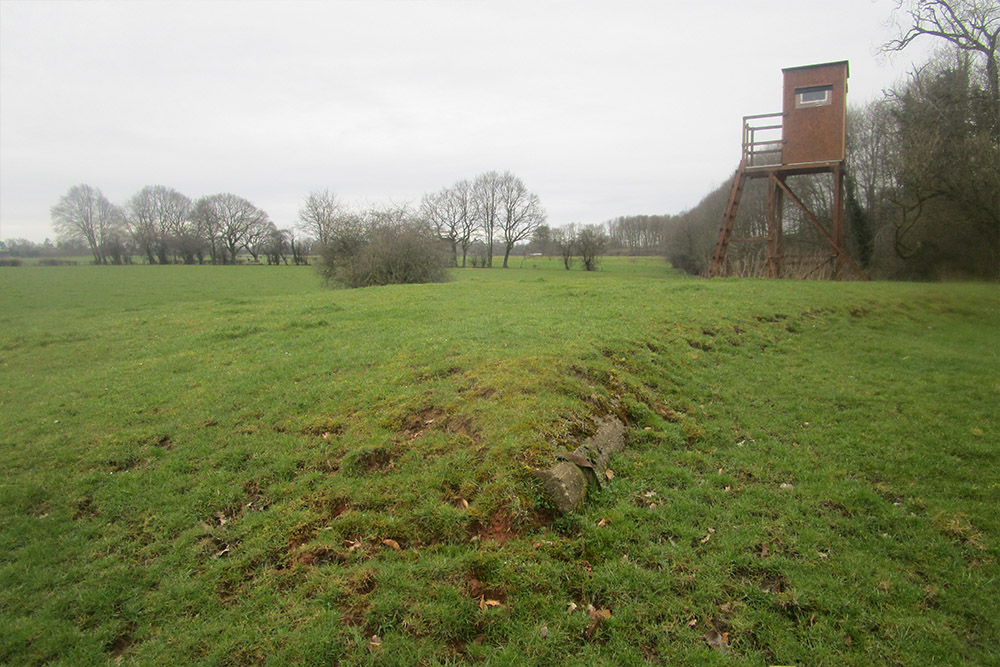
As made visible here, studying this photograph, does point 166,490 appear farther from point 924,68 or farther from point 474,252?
point 474,252

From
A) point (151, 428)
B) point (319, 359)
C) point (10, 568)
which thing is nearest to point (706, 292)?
point (319, 359)

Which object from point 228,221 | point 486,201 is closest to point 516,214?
point 486,201

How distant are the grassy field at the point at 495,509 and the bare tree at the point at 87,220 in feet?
284

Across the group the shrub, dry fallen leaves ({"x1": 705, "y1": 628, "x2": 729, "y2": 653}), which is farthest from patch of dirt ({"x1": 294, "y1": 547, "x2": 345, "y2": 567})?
the shrub

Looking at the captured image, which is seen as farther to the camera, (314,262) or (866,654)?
(314,262)

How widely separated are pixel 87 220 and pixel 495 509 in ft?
330

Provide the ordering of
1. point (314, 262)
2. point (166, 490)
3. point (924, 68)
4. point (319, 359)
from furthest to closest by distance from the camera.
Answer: point (314, 262)
point (924, 68)
point (319, 359)
point (166, 490)

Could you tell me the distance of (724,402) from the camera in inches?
336

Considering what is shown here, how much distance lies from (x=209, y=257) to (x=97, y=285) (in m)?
57.5

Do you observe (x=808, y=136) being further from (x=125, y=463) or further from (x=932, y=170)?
(x=125, y=463)

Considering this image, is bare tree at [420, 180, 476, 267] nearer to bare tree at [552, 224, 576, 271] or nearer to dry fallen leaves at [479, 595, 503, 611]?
bare tree at [552, 224, 576, 271]

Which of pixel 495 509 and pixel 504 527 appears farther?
pixel 495 509

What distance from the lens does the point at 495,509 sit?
198 inches

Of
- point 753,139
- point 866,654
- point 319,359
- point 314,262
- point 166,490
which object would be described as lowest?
point 866,654
